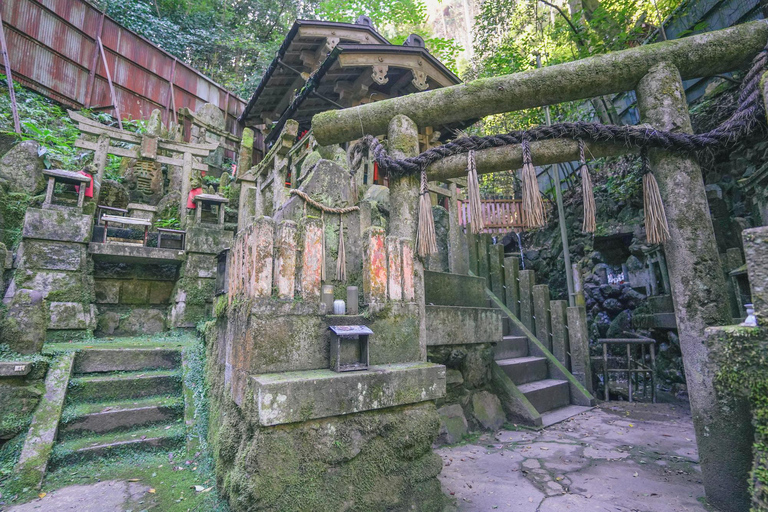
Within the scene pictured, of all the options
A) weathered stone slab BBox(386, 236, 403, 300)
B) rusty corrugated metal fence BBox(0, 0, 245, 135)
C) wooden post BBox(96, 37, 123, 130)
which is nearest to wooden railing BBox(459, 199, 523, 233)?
weathered stone slab BBox(386, 236, 403, 300)

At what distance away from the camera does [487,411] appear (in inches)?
205

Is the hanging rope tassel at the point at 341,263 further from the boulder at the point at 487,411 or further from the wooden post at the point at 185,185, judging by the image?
the wooden post at the point at 185,185

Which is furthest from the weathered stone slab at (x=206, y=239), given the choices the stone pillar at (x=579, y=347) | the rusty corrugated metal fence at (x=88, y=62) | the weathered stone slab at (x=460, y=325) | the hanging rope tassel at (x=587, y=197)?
the rusty corrugated metal fence at (x=88, y=62)

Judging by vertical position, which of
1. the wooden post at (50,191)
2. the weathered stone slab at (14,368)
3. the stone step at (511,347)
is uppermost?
the wooden post at (50,191)

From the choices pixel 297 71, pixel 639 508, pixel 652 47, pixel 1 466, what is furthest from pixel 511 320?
pixel 297 71

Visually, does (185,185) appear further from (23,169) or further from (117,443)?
(117,443)

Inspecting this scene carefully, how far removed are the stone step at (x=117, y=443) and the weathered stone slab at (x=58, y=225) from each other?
13.4 feet

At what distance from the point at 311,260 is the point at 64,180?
7012 millimetres

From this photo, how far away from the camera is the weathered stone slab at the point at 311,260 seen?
285 centimetres

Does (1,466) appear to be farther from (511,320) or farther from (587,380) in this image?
(587,380)

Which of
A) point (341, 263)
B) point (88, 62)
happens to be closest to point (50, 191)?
point (341, 263)

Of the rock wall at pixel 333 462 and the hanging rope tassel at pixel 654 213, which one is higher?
the hanging rope tassel at pixel 654 213

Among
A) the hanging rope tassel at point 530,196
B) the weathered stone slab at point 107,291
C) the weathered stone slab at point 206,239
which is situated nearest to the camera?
the hanging rope tassel at point 530,196

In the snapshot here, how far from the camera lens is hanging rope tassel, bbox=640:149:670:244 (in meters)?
3.58
